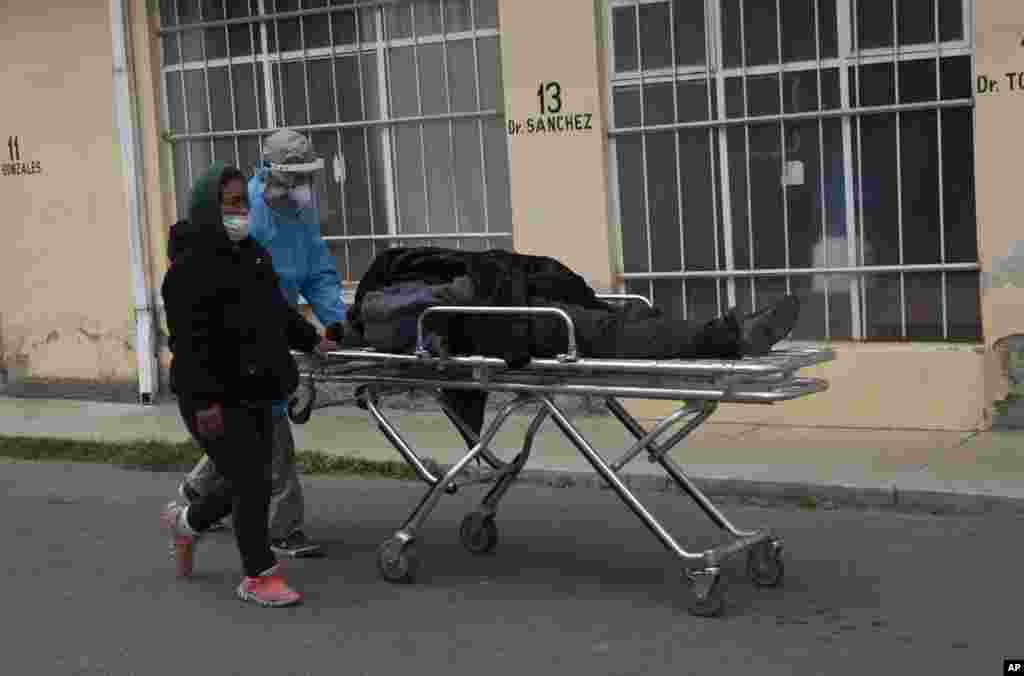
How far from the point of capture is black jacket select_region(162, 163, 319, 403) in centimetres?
612

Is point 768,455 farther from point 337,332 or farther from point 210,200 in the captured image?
point 210,200

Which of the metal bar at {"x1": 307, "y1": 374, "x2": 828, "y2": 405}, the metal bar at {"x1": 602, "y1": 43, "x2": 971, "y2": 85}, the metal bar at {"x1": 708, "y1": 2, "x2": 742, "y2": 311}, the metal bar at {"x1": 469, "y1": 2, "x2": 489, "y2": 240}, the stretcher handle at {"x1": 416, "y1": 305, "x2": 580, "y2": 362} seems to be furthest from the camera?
the metal bar at {"x1": 469, "y1": 2, "x2": 489, "y2": 240}

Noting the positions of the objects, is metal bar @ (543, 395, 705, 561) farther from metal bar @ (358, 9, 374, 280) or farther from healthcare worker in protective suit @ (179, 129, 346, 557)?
metal bar @ (358, 9, 374, 280)

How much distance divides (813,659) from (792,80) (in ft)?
16.4

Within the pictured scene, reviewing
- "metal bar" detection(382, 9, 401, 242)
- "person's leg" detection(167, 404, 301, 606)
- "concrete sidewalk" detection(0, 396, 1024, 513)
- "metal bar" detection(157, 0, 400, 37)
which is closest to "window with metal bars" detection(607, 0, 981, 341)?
"concrete sidewalk" detection(0, 396, 1024, 513)

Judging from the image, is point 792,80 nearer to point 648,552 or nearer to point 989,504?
point 989,504

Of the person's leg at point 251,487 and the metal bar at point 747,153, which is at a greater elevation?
the metal bar at point 747,153

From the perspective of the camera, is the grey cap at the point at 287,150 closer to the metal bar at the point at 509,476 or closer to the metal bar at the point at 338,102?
the metal bar at the point at 509,476

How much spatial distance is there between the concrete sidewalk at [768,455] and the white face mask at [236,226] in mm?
2939

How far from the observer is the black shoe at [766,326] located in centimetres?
578

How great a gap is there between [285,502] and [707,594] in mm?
2142

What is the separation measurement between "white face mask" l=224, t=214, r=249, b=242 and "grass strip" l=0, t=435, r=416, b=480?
2902 mm

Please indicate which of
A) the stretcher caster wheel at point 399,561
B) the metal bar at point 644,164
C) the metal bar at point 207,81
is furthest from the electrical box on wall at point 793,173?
the metal bar at point 207,81

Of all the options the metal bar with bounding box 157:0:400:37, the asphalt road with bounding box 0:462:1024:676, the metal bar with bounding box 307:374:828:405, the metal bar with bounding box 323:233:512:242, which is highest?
the metal bar with bounding box 157:0:400:37
